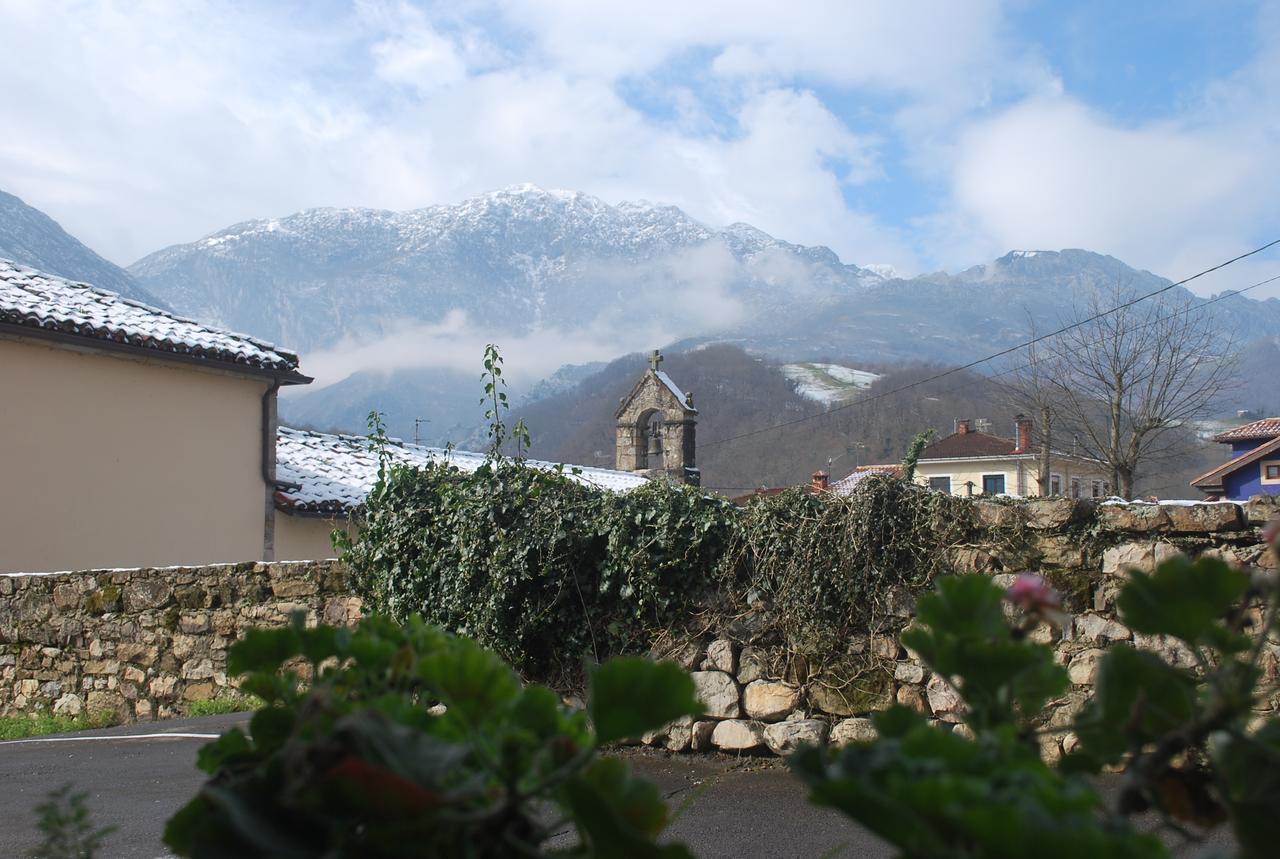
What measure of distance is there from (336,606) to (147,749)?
1781 mm

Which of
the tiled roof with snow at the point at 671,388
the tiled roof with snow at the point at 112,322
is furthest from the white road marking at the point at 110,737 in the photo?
the tiled roof with snow at the point at 671,388

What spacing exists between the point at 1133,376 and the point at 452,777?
26166 mm

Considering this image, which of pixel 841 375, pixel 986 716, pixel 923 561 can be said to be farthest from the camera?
pixel 841 375

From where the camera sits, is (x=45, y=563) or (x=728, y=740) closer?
(x=728, y=740)

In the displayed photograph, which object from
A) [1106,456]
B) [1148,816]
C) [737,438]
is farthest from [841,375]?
[1148,816]

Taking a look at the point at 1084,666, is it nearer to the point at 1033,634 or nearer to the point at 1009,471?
the point at 1033,634

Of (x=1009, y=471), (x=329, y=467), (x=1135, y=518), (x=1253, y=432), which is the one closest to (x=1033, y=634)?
(x=1135, y=518)

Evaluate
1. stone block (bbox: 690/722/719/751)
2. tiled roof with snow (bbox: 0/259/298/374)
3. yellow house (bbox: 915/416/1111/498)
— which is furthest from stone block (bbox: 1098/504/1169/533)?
yellow house (bbox: 915/416/1111/498)

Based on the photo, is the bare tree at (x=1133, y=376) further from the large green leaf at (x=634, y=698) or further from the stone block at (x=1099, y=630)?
the large green leaf at (x=634, y=698)

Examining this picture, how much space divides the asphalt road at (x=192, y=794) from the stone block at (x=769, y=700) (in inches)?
11.4

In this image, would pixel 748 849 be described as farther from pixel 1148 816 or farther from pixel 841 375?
pixel 841 375

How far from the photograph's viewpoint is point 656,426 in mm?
27359

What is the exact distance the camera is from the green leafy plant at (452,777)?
0.87m

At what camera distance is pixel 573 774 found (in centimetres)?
97
